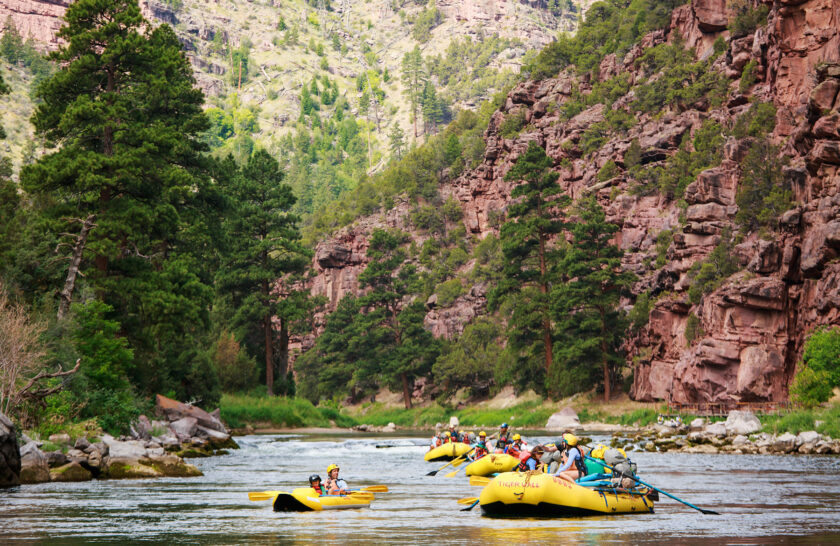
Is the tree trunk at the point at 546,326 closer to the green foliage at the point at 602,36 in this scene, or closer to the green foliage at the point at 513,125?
the green foliage at the point at 602,36

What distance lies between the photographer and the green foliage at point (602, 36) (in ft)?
419

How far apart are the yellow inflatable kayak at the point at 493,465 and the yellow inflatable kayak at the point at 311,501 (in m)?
9.05

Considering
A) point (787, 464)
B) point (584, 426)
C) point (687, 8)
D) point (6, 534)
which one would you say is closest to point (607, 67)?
point (687, 8)

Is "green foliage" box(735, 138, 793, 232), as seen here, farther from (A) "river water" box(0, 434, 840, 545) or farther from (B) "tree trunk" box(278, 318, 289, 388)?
(B) "tree trunk" box(278, 318, 289, 388)

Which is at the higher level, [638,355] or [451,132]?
[451,132]

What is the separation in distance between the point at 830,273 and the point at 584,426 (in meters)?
27.6

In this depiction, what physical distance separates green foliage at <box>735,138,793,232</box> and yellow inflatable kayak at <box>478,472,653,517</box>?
5542 centimetres

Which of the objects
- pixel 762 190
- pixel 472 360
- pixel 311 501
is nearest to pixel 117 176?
pixel 311 501

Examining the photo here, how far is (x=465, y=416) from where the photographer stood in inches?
4168

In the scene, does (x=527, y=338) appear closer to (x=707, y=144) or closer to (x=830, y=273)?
(x=707, y=144)

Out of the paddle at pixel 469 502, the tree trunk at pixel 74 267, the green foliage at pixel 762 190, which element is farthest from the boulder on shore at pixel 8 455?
the green foliage at pixel 762 190

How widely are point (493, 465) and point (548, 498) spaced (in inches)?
475

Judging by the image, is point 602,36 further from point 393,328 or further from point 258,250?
point 258,250

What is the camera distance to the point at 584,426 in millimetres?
82750
